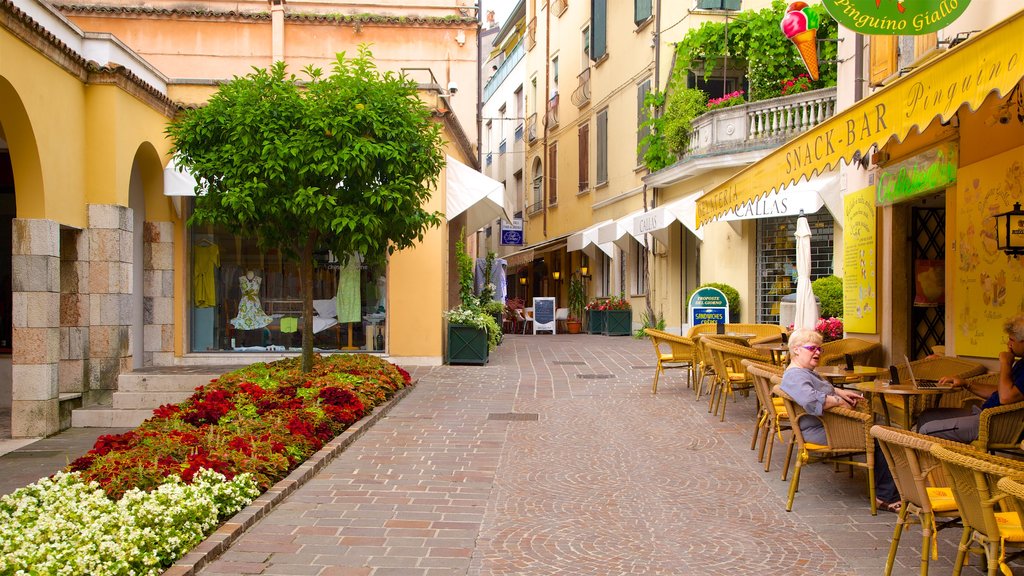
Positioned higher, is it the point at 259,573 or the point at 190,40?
the point at 190,40

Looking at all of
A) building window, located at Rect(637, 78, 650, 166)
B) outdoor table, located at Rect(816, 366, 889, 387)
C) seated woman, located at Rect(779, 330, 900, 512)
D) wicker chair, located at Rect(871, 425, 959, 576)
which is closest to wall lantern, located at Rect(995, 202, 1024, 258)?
outdoor table, located at Rect(816, 366, 889, 387)

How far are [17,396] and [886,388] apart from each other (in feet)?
30.2

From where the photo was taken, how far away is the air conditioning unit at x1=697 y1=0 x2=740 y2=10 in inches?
815

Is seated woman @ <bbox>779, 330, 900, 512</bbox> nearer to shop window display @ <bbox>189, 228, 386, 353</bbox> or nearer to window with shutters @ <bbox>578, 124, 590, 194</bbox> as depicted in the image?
shop window display @ <bbox>189, 228, 386, 353</bbox>

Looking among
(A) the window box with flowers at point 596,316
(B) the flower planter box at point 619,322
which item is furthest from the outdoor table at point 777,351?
(A) the window box with flowers at point 596,316

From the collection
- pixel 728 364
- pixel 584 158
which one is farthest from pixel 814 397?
pixel 584 158

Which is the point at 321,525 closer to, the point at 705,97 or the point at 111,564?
the point at 111,564

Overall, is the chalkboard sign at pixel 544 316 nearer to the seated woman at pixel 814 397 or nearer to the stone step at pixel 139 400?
the stone step at pixel 139 400

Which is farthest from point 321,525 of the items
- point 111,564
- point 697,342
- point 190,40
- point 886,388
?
point 190,40

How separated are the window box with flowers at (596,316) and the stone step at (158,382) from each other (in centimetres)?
1476

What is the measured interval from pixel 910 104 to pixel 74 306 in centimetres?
1002

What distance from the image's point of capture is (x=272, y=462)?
6.51 meters

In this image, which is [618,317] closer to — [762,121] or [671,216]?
[671,216]

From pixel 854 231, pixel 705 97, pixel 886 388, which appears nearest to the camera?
pixel 886 388
